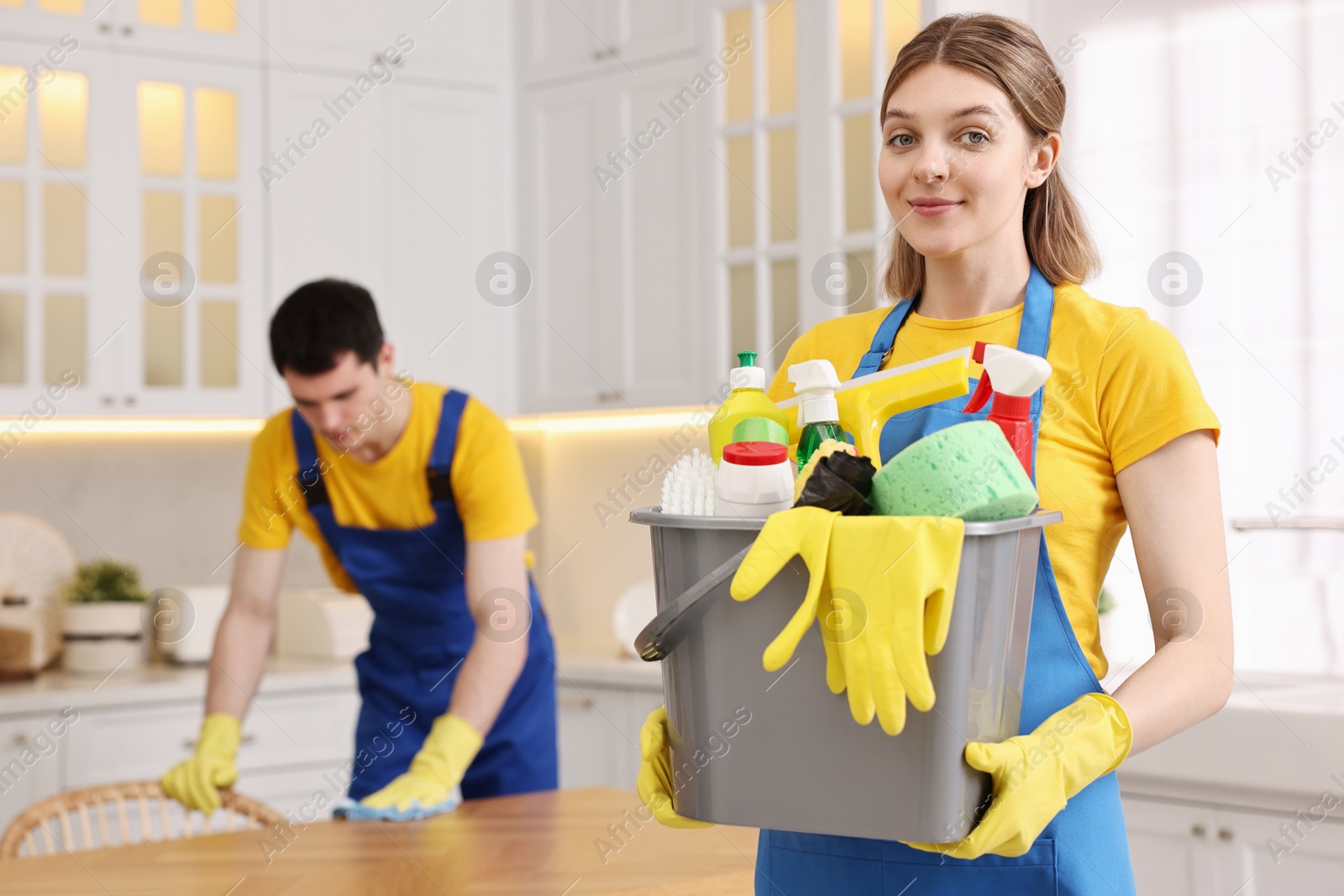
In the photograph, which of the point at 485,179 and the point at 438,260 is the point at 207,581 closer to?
the point at 438,260

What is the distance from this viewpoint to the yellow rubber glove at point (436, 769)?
5.47 feet

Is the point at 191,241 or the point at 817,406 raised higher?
the point at 191,241

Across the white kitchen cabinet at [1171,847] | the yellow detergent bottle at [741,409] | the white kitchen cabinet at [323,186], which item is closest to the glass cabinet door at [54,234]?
the white kitchen cabinet at [323,186]

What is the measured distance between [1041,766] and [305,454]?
1.53 m

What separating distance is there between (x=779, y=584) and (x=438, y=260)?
2.76 m

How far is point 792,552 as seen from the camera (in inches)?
29.9

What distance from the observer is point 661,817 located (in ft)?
3.04

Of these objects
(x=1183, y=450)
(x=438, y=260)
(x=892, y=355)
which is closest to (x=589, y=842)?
(x=892, y=355)

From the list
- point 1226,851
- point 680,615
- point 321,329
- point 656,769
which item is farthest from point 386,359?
point 1226,851

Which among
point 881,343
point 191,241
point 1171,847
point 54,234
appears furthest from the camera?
point 191,241

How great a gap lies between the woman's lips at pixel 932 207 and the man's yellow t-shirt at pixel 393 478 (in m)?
1.15

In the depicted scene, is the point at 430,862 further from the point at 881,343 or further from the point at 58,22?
the point at 58,22

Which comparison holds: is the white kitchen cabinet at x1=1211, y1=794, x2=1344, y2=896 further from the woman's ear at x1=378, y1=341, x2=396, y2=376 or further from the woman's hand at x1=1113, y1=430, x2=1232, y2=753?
the woman's ear at x1=378, y1=341, x2=396, y2=376

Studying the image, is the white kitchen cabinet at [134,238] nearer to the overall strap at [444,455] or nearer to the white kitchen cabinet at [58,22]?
the white kitchen cabinet at [58,22]
